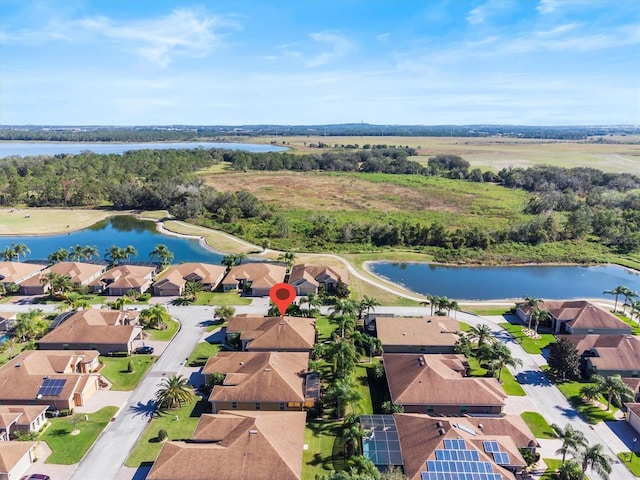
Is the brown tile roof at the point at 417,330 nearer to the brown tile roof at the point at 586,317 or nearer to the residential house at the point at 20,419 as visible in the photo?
the brown tile roof at the point at 586,317

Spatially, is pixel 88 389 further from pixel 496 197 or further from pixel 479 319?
pixel 496 197

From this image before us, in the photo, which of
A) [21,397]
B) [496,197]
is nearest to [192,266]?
[21,397]

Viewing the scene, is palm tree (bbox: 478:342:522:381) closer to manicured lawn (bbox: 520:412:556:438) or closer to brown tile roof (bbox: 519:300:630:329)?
manicured lawn (bbox: 520:412:556:438)

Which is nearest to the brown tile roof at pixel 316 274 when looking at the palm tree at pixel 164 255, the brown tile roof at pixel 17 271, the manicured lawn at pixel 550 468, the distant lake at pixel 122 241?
the distant lake at pixel 122 241

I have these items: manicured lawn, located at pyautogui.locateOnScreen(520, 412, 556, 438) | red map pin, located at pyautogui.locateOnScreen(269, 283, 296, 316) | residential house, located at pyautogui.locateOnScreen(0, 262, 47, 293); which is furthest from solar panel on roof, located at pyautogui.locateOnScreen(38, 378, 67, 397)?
manicured lawn, located at pyautogui.locateOnScreen(520, 412, 556, 438)

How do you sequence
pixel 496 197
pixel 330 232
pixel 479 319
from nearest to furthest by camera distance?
pixel 479 319 < pixel 330 232 < pixel 496 197

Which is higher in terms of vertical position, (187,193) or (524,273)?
(187,193)
